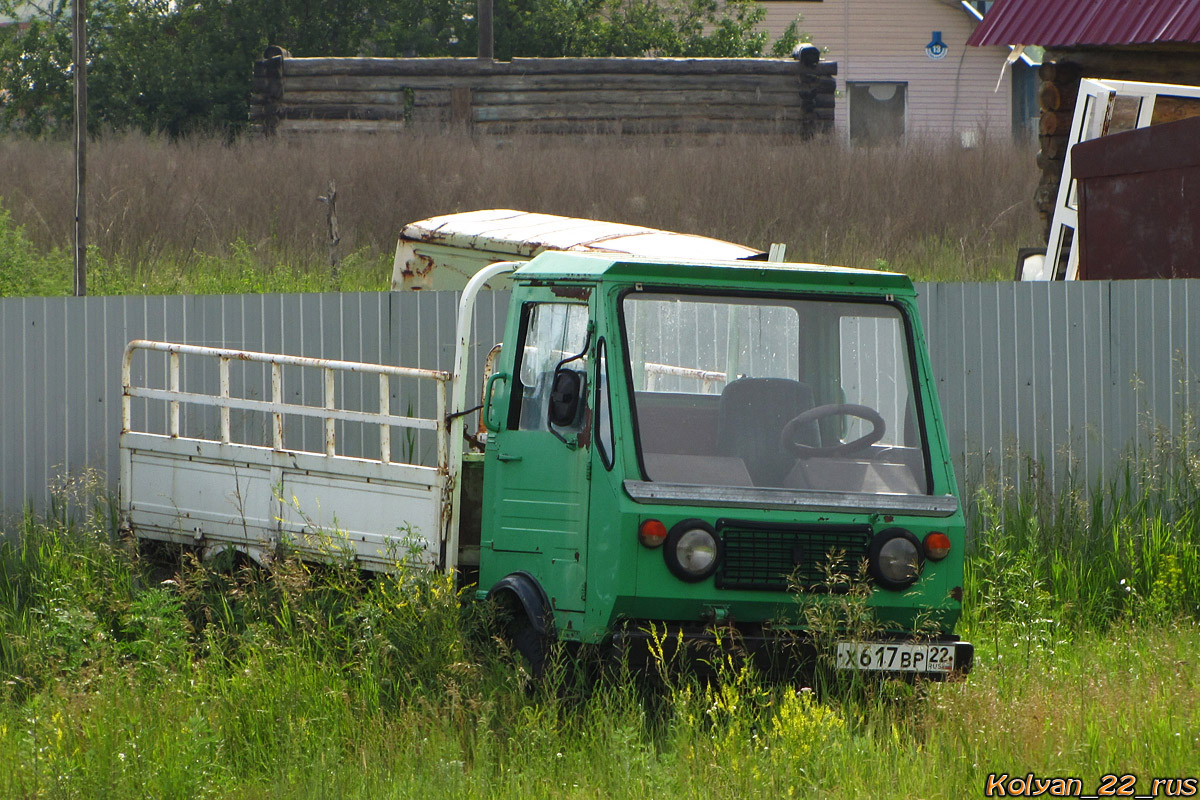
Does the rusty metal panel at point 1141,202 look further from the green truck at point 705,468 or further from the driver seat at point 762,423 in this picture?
the driver seat at point 762,423

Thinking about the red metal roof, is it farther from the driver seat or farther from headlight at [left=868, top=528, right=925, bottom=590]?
headlight at [left=868, top=528, right=925, bottom=590]

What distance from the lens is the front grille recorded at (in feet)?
16.0

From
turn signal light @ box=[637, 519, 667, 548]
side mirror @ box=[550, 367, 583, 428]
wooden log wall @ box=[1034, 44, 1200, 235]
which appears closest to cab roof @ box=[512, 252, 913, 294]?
side mirror @ box=[550, 367, 583, 428]

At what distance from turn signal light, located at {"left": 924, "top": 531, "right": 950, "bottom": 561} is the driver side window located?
1483 millimetres

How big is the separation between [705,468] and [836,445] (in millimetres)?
557

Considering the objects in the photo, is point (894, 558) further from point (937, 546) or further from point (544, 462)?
point (544, 462)

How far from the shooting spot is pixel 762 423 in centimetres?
517

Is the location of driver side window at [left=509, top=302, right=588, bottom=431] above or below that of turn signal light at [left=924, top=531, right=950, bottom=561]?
above

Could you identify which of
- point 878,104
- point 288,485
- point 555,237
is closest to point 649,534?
point 288,485

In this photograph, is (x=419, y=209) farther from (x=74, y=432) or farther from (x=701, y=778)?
(x=701, y=778)

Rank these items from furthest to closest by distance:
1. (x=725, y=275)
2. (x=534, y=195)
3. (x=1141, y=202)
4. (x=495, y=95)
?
(x=495, y=95), (x=534, y=195), (x=1141, y=202), (x=725, y=275)

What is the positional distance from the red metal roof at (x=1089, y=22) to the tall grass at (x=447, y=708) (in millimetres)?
7078

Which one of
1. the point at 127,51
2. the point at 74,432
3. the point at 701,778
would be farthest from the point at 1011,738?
the point at 127,51

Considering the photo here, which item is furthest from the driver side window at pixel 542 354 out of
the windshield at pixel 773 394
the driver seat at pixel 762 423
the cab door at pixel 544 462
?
the driver seat at pixel 762 423
